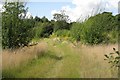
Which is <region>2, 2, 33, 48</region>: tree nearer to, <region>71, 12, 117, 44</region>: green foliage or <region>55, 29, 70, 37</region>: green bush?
<region>71, 12, 117, 44</region>: green foliage

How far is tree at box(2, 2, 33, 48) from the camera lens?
11883mm

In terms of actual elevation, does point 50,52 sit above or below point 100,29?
below

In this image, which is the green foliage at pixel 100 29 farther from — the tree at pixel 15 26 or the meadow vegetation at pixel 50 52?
the tree at pixel 15 26

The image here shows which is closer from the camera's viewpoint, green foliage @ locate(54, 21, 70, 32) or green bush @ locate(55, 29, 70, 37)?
green bush @ locate(55, 29, 70, 37)

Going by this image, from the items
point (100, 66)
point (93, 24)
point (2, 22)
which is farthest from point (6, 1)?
point (100, 66)

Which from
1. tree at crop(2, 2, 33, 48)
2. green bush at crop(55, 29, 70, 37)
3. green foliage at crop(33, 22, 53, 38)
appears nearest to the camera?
tree at crop(2, 2, 33, 48)

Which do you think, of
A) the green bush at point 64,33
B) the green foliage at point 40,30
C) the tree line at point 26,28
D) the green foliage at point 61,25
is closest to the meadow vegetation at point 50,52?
the tree line at point 26,28

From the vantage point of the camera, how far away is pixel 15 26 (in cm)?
1208

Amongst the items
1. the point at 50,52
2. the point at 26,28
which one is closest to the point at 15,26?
the point at 26,28

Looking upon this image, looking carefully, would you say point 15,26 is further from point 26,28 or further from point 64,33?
point 64,33

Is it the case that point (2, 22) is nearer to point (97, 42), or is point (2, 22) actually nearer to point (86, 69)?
point (86, 69)

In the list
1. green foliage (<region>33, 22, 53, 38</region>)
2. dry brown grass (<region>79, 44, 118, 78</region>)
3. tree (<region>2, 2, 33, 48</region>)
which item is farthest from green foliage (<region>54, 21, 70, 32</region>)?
dry brown grass (<region>79, 44, 118, 78</region>)


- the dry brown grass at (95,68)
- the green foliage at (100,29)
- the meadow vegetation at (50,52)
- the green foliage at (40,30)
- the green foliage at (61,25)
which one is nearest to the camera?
the dry brown grass at (95,68)

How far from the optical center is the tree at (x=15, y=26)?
11883 mm
